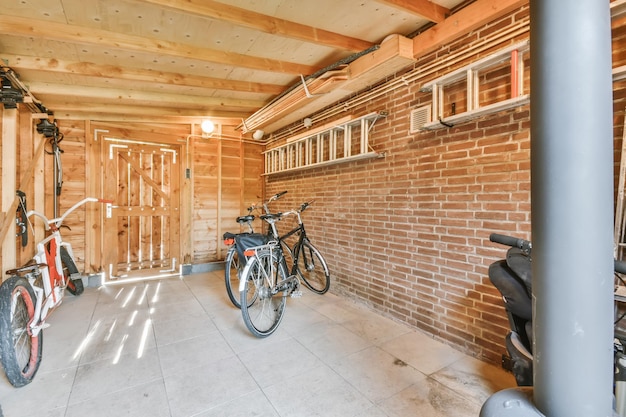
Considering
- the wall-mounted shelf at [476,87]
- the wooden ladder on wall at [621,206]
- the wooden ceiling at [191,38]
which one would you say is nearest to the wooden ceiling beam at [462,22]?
the wooden ceiling at [191,38]

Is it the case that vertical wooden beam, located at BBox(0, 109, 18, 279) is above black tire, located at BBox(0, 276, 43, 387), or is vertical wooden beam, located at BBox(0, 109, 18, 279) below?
above

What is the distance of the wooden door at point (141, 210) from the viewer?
425 cm

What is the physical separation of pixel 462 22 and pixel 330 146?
1788 millimetres

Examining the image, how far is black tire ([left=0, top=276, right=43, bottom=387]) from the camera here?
67.5 inches

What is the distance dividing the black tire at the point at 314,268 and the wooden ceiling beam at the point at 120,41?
2.08 meters

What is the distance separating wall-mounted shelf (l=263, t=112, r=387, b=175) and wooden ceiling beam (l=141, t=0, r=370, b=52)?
2.36ft

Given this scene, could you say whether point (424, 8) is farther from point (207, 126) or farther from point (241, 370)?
point (207, 126)

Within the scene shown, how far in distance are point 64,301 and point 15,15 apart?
2916 millimetres

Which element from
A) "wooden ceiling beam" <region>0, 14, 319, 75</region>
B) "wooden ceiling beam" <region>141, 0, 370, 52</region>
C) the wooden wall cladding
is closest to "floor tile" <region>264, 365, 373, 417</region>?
"wooden ceiling beam" <region>141, 0, 370, 52</region>

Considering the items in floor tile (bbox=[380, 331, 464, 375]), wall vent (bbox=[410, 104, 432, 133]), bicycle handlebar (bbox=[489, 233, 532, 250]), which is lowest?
floor tile (bbox=[380, 331, 464, 375])

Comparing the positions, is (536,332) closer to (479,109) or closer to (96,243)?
(479,109)

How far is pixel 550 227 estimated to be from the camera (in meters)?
0.62

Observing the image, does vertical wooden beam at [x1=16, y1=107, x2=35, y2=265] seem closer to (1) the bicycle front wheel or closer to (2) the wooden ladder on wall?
(1) the bicycle front wheel

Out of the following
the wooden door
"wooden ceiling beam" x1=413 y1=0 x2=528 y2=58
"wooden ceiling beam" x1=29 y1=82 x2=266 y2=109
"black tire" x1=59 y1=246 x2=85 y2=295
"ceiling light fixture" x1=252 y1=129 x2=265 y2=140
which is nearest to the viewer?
"wooden ceiling beam" x1=413 y1=0 x2=528 y2=58
